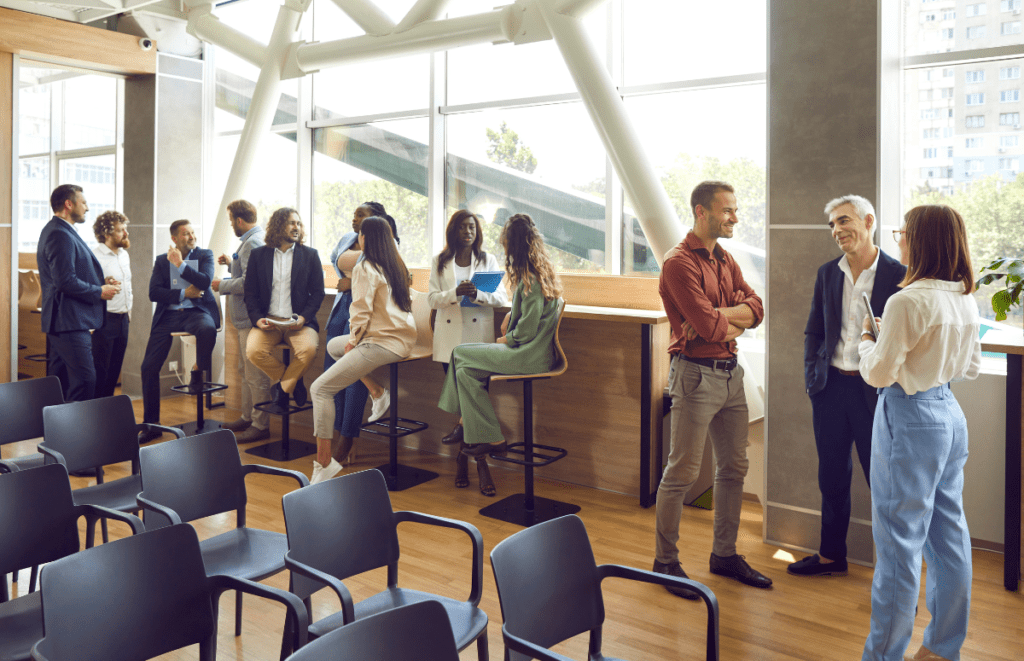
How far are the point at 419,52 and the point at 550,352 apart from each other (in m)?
2.67

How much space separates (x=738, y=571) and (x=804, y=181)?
1.83 metres

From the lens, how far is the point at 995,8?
163 inches

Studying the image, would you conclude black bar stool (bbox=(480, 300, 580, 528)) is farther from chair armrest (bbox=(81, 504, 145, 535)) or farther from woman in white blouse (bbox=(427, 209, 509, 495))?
chair armrest (bbox=(81, 504, 145, 535))

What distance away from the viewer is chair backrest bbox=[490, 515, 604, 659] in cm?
194

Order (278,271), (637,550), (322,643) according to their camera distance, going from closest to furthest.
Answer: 1. (322,643)
2. (637,550)
3. (278,271)

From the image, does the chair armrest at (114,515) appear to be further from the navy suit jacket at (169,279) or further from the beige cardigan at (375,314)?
the navy suit jacket at (169,279)

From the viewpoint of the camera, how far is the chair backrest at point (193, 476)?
283cm

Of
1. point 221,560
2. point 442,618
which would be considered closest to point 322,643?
point 442,618

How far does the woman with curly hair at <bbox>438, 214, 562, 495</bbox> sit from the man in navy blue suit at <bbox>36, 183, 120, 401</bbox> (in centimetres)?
264

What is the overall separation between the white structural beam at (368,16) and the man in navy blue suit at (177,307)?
2064 mm

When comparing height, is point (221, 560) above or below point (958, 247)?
below

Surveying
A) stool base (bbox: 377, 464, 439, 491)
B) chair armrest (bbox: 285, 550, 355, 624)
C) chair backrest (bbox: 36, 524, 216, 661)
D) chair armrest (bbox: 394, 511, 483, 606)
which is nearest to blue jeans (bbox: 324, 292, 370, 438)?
stool base (bbox: 377, 464, 439, 491)

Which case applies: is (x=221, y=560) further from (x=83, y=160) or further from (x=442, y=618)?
(x=83, y=160)

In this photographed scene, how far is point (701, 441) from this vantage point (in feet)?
10.8
